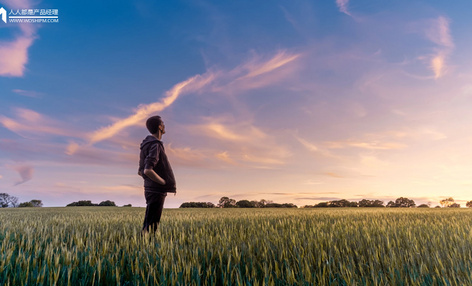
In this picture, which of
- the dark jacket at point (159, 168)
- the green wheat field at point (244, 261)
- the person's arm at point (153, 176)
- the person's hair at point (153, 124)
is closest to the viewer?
the green wheat field at point (244, 261)

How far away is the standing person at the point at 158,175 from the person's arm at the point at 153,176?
0.04 ft

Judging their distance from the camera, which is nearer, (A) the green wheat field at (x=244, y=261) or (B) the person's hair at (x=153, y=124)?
(A) the green wheat field at (x=244, y=261)

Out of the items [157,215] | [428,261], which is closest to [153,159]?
[157,215]

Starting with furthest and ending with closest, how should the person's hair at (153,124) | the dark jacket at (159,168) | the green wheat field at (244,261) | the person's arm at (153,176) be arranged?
the person's hair at (153,124) → the dark jacket at (159,168) → the person's arm at (153,176) → the green wheat field at (244,261)

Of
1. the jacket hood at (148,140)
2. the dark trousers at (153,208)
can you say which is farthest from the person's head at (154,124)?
the dark trousers at (153,208)

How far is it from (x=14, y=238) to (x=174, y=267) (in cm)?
403

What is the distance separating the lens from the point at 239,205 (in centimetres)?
3192

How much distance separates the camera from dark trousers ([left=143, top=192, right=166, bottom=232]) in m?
4.96

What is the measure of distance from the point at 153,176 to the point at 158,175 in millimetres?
349

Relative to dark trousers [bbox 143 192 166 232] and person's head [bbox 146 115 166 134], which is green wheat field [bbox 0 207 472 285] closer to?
dark trousers [bbox 143 192 166 232]

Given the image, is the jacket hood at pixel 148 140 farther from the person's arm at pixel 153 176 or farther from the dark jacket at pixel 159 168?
the person's arm at pixel 153 176

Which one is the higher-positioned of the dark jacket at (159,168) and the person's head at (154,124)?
the person's head at (154,124)

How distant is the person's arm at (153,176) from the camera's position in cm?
457

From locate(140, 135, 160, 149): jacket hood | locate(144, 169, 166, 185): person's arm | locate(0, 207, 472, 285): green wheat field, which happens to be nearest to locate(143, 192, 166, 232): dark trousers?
locate(144, 169, 166, 185): person's arm
